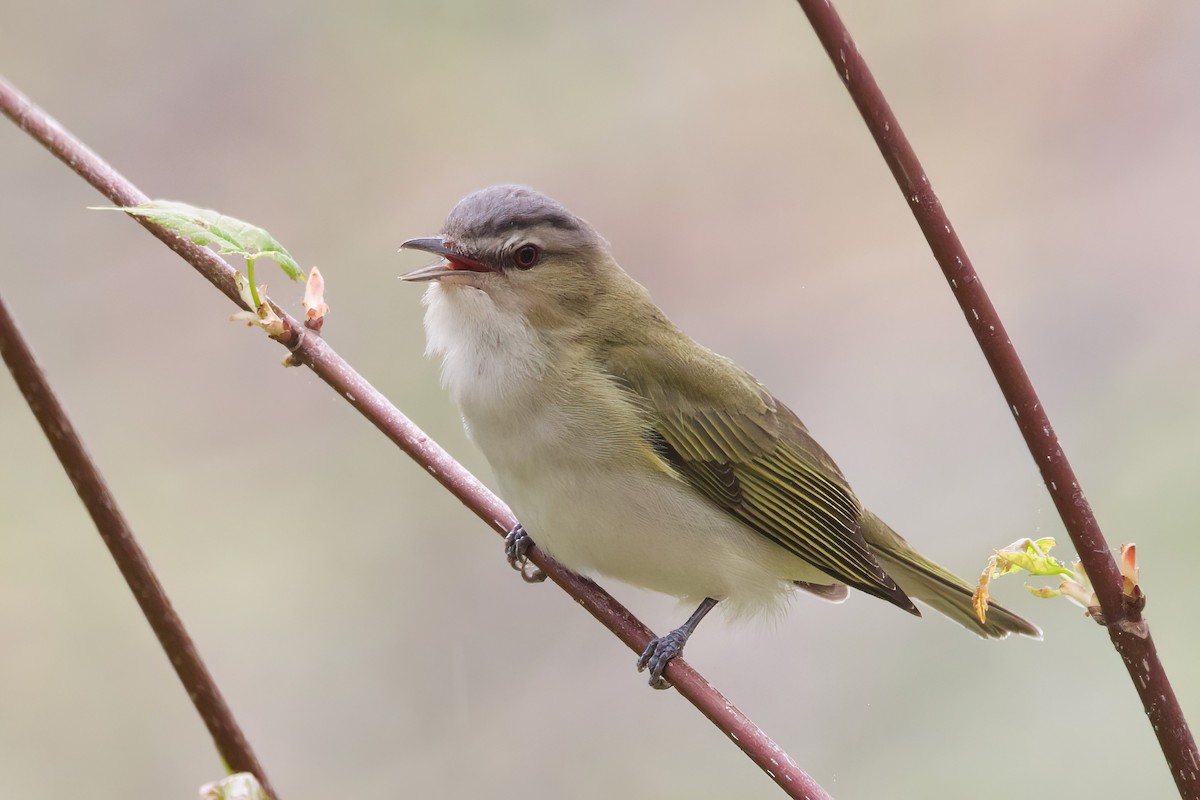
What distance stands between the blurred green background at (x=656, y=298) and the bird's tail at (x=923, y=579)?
2.08 ft

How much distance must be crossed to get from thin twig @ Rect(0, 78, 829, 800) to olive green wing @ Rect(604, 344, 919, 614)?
0.88m

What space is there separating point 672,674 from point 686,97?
5.13 metres

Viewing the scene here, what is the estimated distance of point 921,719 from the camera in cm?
478

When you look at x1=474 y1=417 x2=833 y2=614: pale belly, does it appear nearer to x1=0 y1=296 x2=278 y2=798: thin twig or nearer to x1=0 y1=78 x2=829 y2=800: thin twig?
x1=0 y1=78 x2=829 y2=800: thin twig

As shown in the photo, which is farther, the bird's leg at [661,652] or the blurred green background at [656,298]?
the blurred green background at [656,298]

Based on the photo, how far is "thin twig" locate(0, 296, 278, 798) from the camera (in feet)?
5.18

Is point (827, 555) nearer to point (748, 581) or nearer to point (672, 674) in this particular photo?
point (748, 581)

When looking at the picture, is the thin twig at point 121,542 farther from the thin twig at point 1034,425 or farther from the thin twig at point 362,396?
the thin twig at point 1034,425

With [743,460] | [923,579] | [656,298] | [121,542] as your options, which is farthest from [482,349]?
[656,298]

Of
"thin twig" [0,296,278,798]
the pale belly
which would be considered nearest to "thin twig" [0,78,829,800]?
"thin twig" [0,296,278,798]

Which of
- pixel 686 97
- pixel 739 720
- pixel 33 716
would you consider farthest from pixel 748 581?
pixel 686 97

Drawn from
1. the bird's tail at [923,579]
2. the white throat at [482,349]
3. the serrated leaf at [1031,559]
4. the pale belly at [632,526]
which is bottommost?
the serrated leaf at [1031,559]

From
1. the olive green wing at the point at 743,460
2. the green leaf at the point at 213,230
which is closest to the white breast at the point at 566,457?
the olive green wing at the point at 743,460

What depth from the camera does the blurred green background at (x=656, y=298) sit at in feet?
16.5
